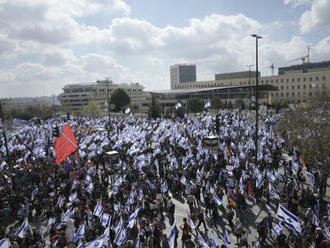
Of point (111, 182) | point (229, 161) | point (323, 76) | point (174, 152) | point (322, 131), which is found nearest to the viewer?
point (322, 131)

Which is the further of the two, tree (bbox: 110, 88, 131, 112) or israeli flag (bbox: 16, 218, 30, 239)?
tree (bbox: 110, 88, 131, 112)

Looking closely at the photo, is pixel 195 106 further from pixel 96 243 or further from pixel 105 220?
pixel 96 243

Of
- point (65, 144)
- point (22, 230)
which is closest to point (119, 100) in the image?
point (65, 144)

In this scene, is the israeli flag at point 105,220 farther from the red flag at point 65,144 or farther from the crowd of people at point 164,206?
the red flag at point 65,144

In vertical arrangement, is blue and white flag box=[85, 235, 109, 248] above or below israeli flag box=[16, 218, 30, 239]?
above

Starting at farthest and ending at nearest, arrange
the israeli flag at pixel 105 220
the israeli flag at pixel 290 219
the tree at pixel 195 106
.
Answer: the tree at pixel 195 106
the israeli flag at pixel 105 220
the israeli flag at pixel 290 219

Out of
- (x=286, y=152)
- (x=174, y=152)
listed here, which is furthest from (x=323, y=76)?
(x=174, y=152)

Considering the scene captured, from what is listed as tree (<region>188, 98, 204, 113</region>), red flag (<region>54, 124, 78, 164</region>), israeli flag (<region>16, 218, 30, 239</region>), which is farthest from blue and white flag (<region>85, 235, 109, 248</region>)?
tree (<region>188, 98, 204, 113</region>)

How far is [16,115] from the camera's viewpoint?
85062mm

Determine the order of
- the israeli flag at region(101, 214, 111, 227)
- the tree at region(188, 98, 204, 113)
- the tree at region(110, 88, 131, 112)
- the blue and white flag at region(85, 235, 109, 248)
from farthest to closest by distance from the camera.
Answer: the tree at region(110, 88, 131, 112) → the tree at region(188, 98, 204, 113) → the israeli flag at region(101, 214, 111, 227) → the blue and white flag at region(85, 235, 109, 248)

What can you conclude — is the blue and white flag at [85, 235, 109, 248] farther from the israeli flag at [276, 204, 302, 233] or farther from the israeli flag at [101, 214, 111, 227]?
the israeli flag at [276, 204, 302, 233]

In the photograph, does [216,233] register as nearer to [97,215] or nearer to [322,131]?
[97,215]

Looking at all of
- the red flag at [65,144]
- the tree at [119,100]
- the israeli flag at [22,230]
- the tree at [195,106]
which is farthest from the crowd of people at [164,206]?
the tree at [119,100]

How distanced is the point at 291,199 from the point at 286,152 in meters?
14.1
